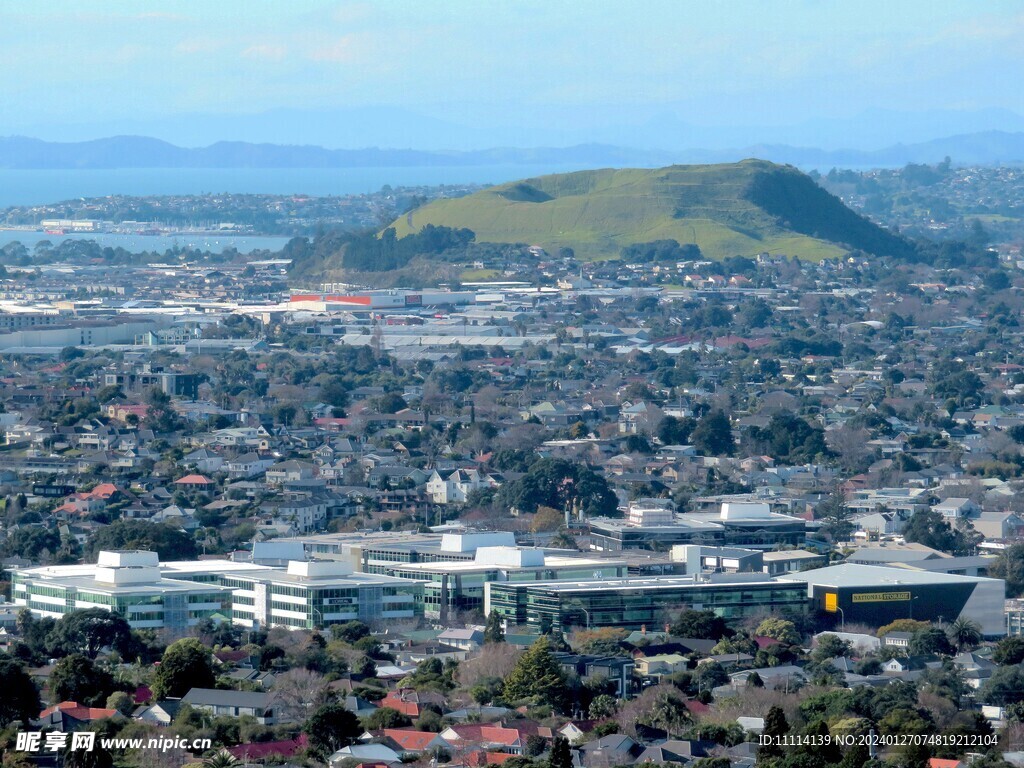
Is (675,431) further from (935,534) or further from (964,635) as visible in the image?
(964,635)

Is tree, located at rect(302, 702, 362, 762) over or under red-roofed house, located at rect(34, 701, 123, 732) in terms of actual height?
over

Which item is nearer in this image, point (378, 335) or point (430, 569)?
point (430, 569)

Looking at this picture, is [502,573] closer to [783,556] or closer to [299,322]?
[783,556]

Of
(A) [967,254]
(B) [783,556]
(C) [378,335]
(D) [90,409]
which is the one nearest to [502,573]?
(B) [783,556]

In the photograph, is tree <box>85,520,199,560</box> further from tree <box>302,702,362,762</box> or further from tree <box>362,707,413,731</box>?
tree <box>302,702,362,762</box>

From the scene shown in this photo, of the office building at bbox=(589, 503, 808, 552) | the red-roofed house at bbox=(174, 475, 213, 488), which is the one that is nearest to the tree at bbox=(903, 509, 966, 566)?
the office building at bbox=(589, 503, 808, 552)

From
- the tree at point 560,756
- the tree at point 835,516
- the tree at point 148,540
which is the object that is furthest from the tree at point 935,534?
the tree at point 560,756

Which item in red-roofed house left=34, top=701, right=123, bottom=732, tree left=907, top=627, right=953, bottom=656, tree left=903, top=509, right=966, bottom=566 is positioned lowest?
tree left=903, top=509, right=966, bottom=566
